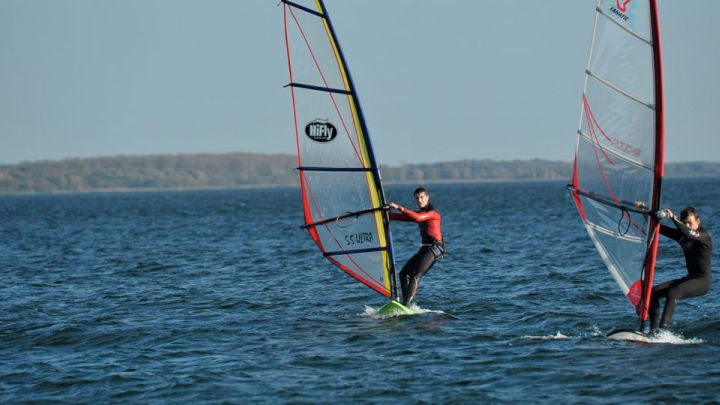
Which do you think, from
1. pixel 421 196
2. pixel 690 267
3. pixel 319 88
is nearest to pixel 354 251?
pixel 421 196

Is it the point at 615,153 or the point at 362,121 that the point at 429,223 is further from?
the point at 615,153

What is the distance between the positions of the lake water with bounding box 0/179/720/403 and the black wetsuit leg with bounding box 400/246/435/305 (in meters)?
A: 0.56

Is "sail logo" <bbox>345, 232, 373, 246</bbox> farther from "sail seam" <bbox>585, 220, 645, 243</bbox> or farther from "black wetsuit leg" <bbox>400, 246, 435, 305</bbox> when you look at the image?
"sail seam" <bbox>585, 220, 645, 243</bbox>

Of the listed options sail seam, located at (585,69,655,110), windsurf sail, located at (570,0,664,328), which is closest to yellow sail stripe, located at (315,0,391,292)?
windsurf sail, located at (570,0,664,328)

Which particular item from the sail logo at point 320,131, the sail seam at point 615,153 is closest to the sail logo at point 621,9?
the sail seam at point 615,153

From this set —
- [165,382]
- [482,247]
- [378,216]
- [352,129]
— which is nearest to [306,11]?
[352,129]

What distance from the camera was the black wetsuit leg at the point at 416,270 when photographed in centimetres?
1466

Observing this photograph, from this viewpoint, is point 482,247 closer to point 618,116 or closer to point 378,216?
point 378,216

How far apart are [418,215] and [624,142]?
338 cm

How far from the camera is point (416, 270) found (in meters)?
14.7

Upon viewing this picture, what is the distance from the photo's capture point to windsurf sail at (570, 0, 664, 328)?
11742mm

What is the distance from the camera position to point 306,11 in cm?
1387

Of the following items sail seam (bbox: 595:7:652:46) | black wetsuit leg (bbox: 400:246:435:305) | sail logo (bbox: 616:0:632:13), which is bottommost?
black wetsuit leg (bbox: 400:246:435:305)

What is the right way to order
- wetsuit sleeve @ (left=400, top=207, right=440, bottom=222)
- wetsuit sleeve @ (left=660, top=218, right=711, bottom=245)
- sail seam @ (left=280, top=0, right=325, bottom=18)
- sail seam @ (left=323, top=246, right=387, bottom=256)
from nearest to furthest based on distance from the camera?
wetsuit sleeve @ (left=660, top=218, right=711, bottom=245), sail seam @ (left=280, top=0, right=325, bottom=18), wetsuit sleeve @ (left=400, top=207, right=440, bottom=222), sail seam @ (left=323, top=246, right=387, bottom=256)
